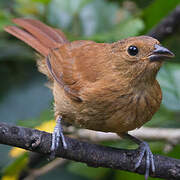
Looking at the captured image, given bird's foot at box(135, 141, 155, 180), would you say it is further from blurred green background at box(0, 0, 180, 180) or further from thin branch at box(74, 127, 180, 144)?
blurred green background at box(0, 0, 180, 180)

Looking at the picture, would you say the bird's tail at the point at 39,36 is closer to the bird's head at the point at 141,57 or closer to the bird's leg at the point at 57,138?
the bird's leg at the point at 57,138

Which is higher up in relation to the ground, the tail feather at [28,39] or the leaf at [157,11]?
the leaf at [157,11]

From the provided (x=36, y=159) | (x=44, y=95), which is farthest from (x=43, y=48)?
(x=36, y=159)

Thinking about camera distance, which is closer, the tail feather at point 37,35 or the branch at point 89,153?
the branch at point 89,153

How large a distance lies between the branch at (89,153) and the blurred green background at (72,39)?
2.78ft

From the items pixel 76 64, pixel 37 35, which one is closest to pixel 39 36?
pixel 37 35

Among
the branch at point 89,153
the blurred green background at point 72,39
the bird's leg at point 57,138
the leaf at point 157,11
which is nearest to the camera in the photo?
the branch at point 89,153

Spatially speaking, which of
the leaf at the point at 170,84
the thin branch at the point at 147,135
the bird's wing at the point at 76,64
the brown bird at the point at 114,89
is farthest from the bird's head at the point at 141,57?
the thin branch at the point at 147,135

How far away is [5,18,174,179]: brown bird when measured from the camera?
8.94 ft

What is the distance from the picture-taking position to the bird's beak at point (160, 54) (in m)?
2.62

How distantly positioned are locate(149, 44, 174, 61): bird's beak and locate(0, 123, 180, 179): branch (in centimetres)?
68

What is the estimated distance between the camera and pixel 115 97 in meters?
2.84

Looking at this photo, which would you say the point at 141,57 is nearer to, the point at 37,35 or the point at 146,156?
the point at 146,156

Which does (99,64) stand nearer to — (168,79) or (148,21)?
(168,79)
